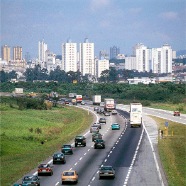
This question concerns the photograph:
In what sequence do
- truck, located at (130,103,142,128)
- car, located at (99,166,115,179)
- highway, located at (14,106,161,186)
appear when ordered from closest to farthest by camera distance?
highway, located at (14,106,161,186) → car, located at (99,166,115,179) → truck, located at (130,103,142,128)

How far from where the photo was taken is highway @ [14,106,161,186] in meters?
56.6

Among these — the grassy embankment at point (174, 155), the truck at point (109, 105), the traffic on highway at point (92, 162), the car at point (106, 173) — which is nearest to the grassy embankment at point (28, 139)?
the traffic on highway at point (92, 162)

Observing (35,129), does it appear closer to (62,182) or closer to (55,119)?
(55,119)

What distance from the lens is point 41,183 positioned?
54.9m

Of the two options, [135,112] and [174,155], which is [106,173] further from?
[135,112]

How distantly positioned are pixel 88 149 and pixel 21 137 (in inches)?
625

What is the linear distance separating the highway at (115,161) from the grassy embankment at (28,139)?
99.4 inches

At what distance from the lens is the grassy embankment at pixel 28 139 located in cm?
6615

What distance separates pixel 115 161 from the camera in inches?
2778

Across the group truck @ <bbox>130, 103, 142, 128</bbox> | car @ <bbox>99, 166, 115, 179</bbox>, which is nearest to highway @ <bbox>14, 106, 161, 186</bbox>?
car @ <bbox>99, 166, 115, 179</bbox>

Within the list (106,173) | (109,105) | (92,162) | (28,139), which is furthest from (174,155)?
(109,105)

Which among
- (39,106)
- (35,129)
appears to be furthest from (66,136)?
(39,106)

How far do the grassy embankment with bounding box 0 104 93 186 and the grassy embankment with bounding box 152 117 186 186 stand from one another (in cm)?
1293

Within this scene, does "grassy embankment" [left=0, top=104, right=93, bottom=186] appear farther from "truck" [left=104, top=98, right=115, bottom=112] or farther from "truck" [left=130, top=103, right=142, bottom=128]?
"truck" [left=104, top=98, right=115, bottom=112]
